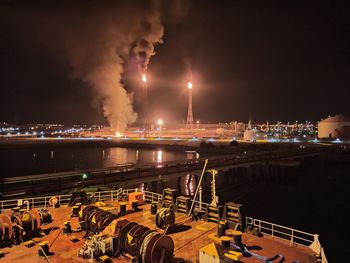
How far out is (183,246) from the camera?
44.8ft

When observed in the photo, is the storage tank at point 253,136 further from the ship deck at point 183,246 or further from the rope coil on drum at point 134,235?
the rope coil on drum at point 134,235

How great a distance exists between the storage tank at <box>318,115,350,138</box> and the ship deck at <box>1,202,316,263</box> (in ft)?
427

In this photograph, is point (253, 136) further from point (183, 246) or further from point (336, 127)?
point (183, 246)

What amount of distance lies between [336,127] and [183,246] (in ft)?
443

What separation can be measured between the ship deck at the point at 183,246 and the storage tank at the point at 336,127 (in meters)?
130

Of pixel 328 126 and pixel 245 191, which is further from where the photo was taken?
pixel 328 126

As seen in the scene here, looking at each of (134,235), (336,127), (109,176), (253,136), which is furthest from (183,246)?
(336,127)

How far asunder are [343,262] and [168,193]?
17.9 meters

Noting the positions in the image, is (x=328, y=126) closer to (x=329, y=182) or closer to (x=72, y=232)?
(x=329, y=182)

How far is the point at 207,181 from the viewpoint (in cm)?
6094

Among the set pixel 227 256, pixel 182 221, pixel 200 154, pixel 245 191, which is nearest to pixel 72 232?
pixel 182 221

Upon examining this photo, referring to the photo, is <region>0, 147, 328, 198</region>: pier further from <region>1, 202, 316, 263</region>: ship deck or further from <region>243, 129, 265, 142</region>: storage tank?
<region>243, 129, 265, 142</region>: storage tank

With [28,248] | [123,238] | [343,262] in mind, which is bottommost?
[343,262]

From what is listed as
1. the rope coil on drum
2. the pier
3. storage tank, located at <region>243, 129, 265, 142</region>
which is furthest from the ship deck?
storage tank, located at <region>243, 129, 265, 142</region>
